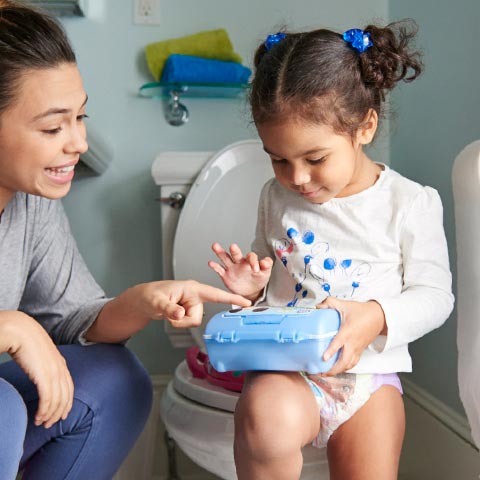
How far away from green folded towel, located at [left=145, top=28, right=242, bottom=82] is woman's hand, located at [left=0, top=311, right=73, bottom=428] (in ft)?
3.02

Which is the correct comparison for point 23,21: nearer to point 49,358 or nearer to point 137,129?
point 49,358

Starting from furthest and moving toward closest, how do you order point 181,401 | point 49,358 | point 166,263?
point 166,263, point 181,401, point 49,358

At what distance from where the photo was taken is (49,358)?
89 centimetres

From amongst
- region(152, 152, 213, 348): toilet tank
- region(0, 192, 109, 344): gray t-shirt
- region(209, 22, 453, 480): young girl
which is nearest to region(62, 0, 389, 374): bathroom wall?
region(152, 152, 213, 348): toilet tank

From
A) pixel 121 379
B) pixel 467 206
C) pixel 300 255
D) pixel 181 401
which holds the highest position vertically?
pixel 467 206

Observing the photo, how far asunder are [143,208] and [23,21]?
31.2 inches

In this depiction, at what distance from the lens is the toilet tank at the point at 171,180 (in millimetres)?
1497

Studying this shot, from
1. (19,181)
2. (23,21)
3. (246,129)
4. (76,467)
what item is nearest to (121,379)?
(76,467)

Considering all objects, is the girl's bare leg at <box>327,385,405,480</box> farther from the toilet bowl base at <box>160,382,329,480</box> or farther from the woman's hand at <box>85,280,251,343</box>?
the woman's hand at <box>85,280,251,343</box>

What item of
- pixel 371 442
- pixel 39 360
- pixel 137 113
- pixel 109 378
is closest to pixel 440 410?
pixel 371 442

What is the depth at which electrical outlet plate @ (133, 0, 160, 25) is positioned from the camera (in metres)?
1.67

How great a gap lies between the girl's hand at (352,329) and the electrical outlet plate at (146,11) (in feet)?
3.39

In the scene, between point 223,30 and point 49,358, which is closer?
point 49,358

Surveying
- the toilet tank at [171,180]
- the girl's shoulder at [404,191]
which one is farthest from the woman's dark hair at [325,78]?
the toilet tank at [171,180]
